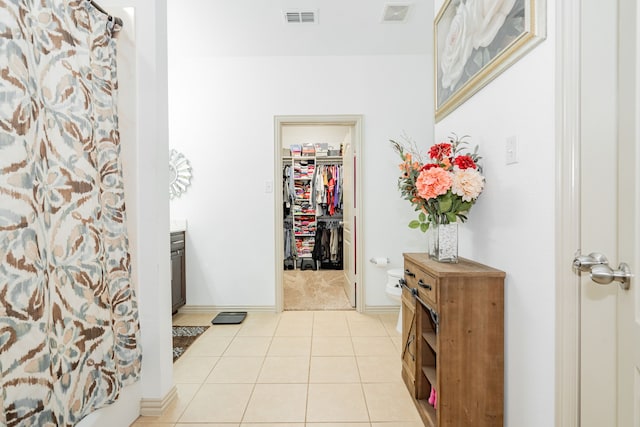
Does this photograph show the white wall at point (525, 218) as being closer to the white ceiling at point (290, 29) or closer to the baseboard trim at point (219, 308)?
the white ceiling at point (290, 29)

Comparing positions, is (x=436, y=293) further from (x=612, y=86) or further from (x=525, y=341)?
(x=612, y=86)

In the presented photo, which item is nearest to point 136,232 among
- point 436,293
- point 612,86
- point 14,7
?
point 14,7

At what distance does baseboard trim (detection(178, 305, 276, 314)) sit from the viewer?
134 inches

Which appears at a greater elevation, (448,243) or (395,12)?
(395,12)

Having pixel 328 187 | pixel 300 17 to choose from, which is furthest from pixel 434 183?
pixel 328 187

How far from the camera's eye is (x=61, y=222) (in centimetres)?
125

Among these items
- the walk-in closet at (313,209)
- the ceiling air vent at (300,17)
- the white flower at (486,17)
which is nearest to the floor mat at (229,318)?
the walk-in closet at (313,209)

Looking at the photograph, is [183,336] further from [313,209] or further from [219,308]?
[313,209]

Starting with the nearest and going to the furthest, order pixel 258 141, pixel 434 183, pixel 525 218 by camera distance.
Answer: pixel 525 218 → pixel 434 183 → pixel 258 141

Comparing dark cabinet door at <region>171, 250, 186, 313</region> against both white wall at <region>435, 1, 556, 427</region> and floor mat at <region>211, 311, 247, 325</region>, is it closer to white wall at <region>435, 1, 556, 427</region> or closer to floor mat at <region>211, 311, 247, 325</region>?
floor mat at <region>211, 311, 247, 325</region>

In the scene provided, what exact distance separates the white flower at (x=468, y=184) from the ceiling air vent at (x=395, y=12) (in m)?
1.77

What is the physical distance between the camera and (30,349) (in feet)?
3.52

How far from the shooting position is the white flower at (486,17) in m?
1.33

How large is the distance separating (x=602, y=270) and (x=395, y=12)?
8.18 feet
